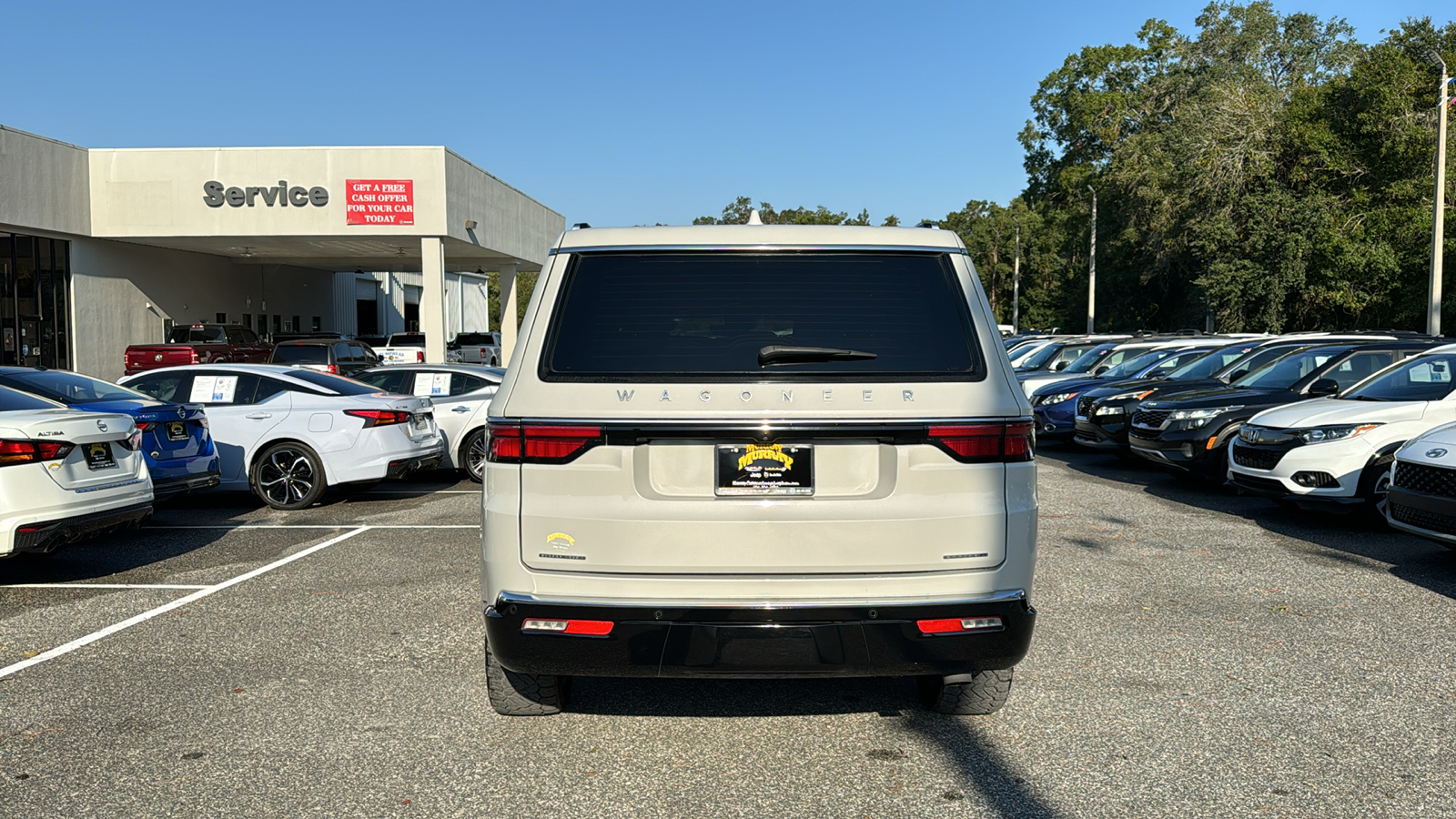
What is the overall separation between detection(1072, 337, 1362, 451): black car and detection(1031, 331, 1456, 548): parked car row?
0.07 ft

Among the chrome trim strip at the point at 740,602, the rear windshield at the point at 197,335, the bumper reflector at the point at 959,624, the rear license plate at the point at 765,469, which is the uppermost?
the rear windshield at the point at 197,335

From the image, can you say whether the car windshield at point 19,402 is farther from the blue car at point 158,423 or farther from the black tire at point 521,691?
the black tire at point 521,691

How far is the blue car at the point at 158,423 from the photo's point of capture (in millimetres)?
9406

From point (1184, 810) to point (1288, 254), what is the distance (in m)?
36.6

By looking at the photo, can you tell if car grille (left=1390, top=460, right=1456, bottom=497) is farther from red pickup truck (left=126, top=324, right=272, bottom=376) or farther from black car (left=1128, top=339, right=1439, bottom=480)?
red pickup truck (left=126, top=324, right=272, bottom=376)

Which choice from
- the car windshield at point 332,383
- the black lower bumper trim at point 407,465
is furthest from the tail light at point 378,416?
the car windshield at point 332,383

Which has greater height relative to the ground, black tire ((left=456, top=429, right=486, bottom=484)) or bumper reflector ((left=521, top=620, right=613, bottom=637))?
bumper reflector ((left=521, top=620, right=613, bottom=637))

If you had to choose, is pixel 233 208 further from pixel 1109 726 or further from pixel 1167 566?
pixel 1109 726

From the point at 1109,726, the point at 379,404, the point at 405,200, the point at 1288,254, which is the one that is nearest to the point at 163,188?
the point at 405,200

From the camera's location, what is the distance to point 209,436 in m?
10.2

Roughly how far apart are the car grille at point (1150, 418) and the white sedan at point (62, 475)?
31.0 ft

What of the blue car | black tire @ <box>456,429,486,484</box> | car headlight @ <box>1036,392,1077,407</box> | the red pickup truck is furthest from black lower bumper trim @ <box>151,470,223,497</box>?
the red pickup truck

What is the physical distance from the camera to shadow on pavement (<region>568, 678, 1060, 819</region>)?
4.32 meters

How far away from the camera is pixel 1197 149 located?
123 feet
